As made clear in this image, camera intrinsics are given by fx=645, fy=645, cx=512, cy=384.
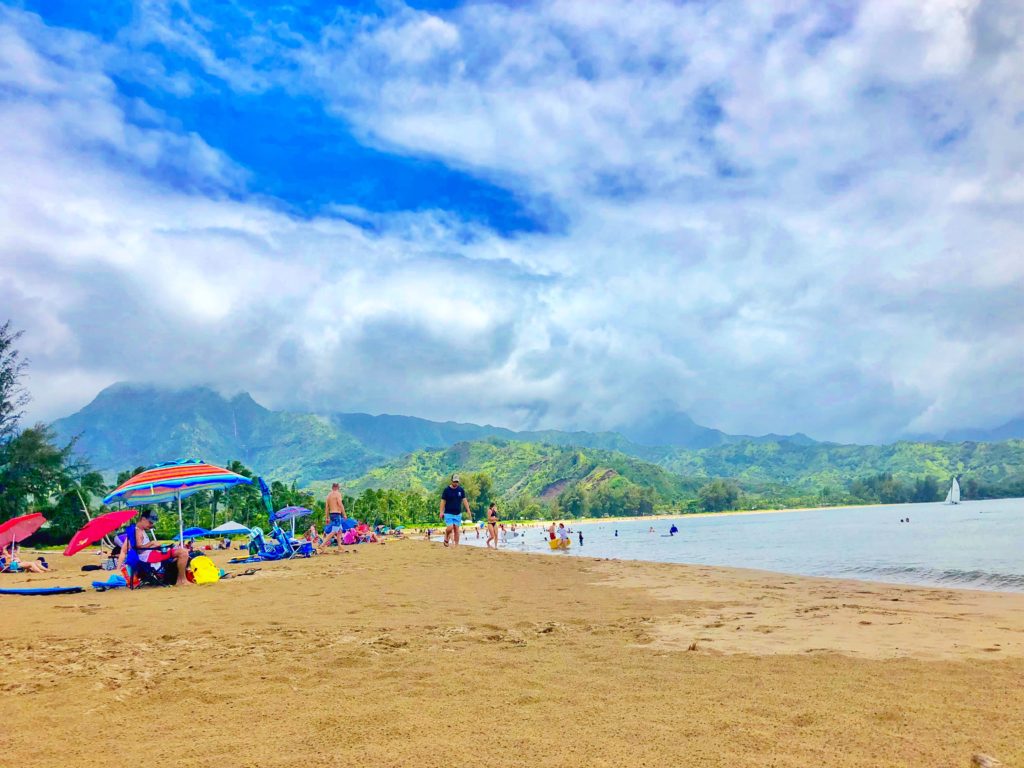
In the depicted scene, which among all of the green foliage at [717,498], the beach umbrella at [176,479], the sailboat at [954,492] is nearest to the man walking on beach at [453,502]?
the beach umbrella at [176,479]

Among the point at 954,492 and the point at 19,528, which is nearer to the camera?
the point at 19,528

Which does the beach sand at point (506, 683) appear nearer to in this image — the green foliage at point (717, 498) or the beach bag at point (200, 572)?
the beach bag at point (200, 572)

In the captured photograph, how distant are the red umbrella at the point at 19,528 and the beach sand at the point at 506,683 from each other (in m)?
8.42

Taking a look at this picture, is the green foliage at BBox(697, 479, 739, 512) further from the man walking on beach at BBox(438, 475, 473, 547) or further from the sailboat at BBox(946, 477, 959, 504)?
the man walking on beach at BBox(438, 475, 473, 547)

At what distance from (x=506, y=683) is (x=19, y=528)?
59.0 ft

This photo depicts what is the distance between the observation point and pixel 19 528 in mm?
17406

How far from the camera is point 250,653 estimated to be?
6441mm

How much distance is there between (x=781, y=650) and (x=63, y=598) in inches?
474

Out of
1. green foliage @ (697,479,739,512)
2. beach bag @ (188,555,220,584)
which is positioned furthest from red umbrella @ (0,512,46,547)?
green foliage @ (697,479,739,512)

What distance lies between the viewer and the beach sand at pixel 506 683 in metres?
3.86

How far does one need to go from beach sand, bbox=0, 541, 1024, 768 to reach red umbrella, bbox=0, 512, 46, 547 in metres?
8.42

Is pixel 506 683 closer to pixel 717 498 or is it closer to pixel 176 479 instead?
pixel 176 479

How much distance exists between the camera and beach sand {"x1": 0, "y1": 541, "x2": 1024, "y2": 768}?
386 centimetres

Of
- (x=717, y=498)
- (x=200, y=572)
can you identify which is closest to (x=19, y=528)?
(x=200, y=572)
